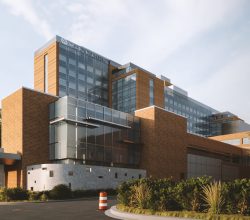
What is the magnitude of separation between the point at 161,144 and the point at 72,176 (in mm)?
15709

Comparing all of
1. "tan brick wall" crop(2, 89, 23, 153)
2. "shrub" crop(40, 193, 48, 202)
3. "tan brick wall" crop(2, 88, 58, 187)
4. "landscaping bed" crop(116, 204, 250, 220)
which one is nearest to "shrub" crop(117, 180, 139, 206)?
"landscaping bed" crop(116, 204, 250, 220)

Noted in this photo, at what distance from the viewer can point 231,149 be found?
69.1 meters

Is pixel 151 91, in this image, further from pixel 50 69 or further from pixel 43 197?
pixel 43 197

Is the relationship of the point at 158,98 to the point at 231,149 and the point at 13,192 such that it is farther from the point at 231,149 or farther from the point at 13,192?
the point at 13,192

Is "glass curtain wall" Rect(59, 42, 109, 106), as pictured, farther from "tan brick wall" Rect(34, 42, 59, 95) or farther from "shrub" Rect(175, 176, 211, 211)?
"shrub" Rect(175, 176, 211, 211)

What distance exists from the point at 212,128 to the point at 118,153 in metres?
84.4

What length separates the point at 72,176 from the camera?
36.1 metres

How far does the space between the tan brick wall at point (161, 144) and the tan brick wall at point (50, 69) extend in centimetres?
3353

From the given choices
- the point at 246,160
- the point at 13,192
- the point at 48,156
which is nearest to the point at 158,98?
the point at 246,160

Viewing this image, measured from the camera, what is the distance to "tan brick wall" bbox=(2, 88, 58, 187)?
37.9m

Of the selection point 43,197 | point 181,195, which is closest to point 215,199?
point 181,195

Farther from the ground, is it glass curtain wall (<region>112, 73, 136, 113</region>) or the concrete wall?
glass curtain wall (<region>112, 73, 136, 113</region>)

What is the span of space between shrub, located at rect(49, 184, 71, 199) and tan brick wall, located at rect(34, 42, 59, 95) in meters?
46.6

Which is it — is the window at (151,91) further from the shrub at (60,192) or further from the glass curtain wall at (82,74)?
the shrub at (60,192)
